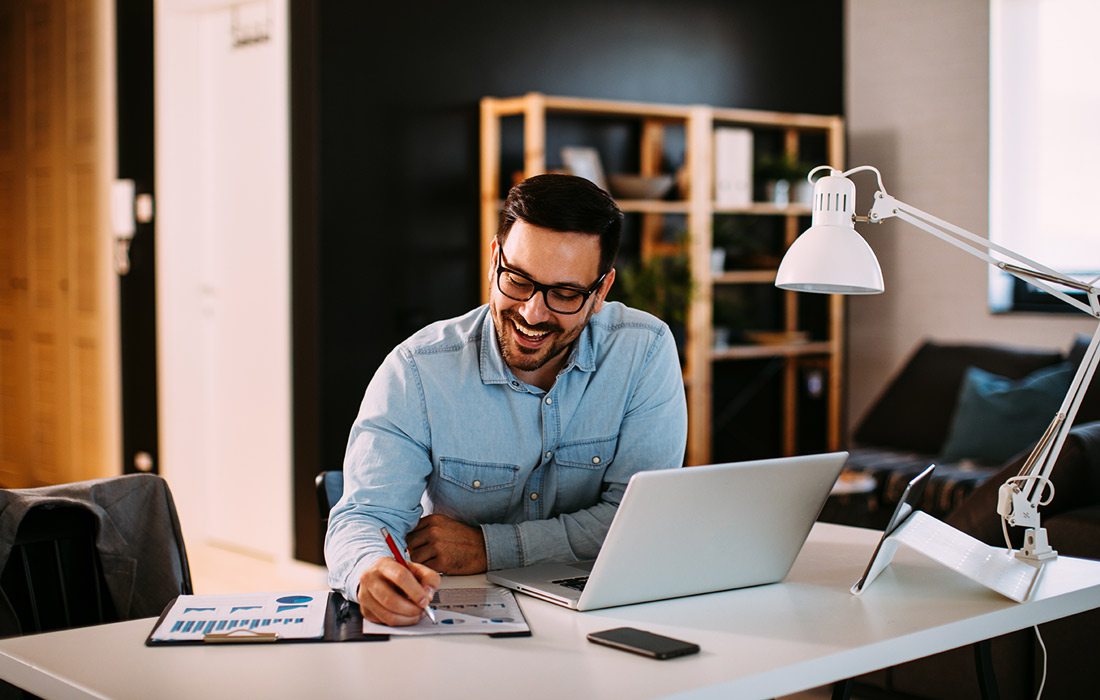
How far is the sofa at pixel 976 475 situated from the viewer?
9.30ft

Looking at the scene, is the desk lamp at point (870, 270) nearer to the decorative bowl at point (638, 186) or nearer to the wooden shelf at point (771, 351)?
the decorative bowl at point (638, 186)

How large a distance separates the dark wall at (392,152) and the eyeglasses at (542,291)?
279 centimetres

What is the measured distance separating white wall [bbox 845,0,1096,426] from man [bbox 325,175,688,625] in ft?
14.0

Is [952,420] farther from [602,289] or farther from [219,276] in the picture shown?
[602,289]

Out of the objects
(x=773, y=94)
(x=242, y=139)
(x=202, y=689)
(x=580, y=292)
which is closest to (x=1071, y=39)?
(x=773, y=94)

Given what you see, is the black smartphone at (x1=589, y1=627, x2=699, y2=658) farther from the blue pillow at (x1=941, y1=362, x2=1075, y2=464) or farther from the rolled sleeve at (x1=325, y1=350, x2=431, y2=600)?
the blue pillow at (x1=941, y1=362, x2=1075, y2=464)

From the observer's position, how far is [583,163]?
5.46m

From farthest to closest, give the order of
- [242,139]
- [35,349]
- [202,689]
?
[35,349] < [242,139] < [202,689]

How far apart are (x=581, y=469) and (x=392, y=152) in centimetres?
296

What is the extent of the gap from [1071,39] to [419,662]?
5448 mm

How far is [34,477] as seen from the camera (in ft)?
21.0

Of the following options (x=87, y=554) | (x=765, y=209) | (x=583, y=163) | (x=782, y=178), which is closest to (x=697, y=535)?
(x=87, y=554)

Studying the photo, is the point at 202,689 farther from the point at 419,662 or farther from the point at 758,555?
the point at 758,555

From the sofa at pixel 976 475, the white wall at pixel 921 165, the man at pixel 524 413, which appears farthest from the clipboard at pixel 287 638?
the white wall at pixel 921 165
